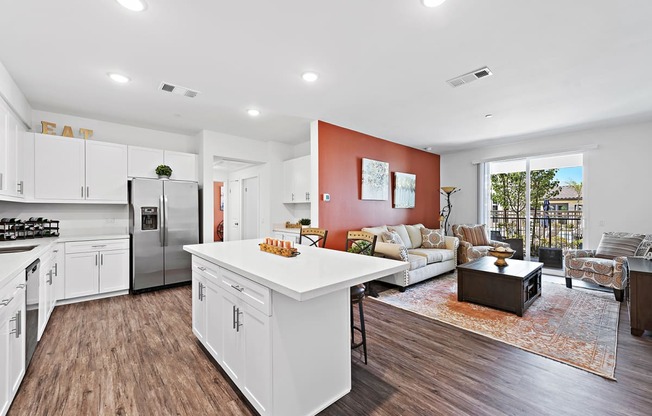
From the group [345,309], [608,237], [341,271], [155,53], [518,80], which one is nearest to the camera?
[341,271]

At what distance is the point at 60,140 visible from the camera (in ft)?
12.3

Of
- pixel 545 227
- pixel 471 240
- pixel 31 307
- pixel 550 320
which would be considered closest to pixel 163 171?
pixel 31 307

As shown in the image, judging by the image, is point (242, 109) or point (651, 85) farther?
point (242, 109)

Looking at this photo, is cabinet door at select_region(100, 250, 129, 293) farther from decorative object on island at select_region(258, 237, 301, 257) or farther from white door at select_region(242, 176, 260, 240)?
decorative object on island at select_region(258, 237, 301, 257)

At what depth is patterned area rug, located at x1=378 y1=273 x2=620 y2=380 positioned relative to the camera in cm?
240

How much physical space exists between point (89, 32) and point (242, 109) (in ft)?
5.97

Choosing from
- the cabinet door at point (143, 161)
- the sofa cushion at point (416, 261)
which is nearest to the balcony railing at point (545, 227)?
the sofa cushion at point (416, 261)

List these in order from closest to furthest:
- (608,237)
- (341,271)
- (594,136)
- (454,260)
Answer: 1. (341,271)
2. (608,237)
3. (594,136)
4. (454,260)

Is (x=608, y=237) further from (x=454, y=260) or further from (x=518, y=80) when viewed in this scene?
(x=518, y=80)

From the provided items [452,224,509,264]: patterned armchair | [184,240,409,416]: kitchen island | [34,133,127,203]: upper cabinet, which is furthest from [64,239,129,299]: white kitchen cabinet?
[452,224,509,264]: patterned armchair

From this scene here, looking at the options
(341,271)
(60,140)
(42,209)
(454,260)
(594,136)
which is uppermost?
(594,136)

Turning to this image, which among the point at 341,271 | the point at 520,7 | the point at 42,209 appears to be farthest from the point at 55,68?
the point at 520,7

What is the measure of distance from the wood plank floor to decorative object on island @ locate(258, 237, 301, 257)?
3.27 ft

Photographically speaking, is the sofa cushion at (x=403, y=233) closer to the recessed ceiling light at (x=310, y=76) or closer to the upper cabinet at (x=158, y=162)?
the recessed ceiling light at (x=310, y=76)
